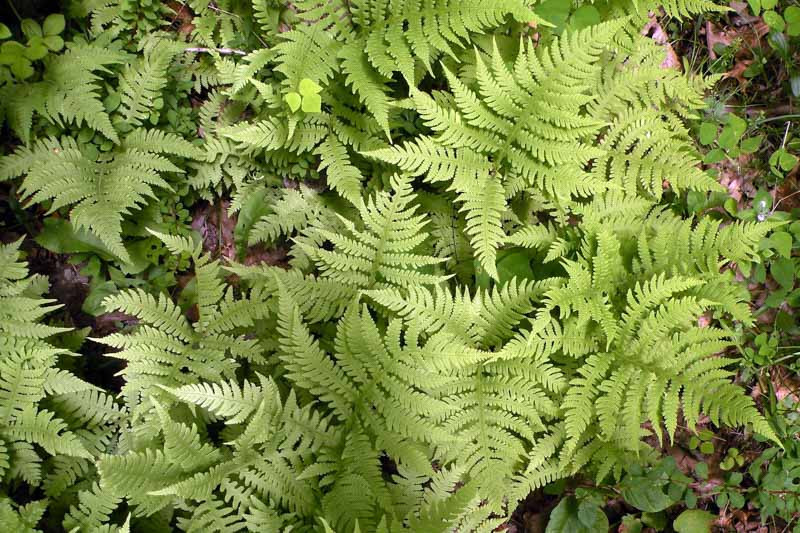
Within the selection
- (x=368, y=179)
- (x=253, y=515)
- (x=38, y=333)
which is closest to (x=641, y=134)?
(x=368, y=179)

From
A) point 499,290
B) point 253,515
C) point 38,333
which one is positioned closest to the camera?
point 253,515

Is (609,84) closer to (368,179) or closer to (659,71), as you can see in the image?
(659,71)

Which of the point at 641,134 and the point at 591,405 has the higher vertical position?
the point at 641,134

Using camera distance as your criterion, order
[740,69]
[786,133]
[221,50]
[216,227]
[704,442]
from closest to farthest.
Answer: [221,50] < [216,227] < [704,442] < [786,133] < [740,69]

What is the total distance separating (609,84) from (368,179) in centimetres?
181

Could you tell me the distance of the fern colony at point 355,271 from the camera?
10.4ft

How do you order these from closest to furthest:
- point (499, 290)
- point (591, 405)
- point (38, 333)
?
1. point (38, 333)
2. point (591, 405)
3. point (499, 290)

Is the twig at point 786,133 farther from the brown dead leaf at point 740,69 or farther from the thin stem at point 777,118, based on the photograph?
the brown dead leaf at point 740,69

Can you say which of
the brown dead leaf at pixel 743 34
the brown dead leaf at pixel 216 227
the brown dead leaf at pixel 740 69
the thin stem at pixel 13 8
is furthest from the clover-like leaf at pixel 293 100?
the brown dead leaf at pixel 740 69

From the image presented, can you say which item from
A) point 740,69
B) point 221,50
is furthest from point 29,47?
point 740,69

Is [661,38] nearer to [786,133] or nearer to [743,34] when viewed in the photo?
[743,34]

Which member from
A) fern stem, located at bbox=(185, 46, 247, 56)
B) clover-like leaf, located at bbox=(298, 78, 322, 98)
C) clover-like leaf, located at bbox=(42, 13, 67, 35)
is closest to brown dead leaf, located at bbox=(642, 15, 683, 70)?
clover-like leaf, located at bbox=(298, 78, 322, 98)

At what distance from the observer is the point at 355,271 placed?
11.9 ft

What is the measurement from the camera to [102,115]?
3.35 m
